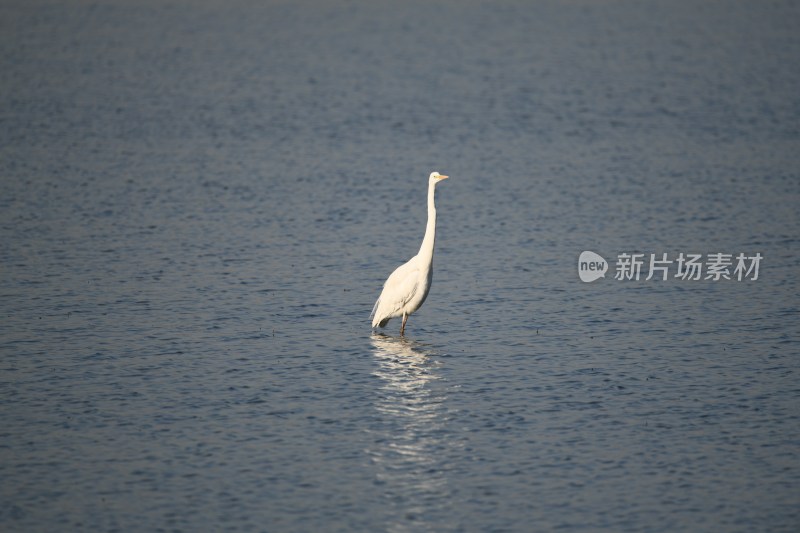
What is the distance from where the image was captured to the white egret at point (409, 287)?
Answer: 24.2 metres

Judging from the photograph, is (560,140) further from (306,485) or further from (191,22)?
(191,22)

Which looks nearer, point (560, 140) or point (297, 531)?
point (297, 531)

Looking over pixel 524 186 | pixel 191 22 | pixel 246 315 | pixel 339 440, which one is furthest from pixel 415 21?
pixel 339 440

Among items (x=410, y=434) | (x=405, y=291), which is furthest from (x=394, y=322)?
(x=410, y=434)

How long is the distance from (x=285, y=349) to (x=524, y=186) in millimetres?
17798

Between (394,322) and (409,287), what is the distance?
2388 mm

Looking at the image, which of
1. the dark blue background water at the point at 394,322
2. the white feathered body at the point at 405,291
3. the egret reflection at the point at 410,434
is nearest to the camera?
the egret reflection at the point at 410,434

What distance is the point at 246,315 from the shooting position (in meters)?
26.1

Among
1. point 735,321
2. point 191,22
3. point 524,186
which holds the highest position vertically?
point 191,22

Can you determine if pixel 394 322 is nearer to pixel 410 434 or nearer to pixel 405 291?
pixel 405 291

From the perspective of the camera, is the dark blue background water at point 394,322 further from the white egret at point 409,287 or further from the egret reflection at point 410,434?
the white egret at point 409,287

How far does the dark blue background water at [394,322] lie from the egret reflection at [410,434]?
2.5 inches

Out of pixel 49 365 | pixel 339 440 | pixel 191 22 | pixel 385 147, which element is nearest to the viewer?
pixel 339 440

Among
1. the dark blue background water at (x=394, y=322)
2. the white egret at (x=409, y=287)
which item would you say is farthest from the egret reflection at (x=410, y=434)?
the white egret at (x=409, y=287)
